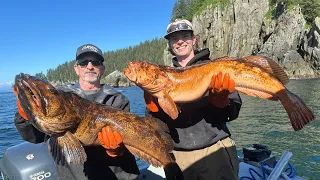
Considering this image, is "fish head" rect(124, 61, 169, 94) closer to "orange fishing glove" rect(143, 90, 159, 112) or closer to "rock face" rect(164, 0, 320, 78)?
"orange fishing glove" rect(143, 90, 159, 112)

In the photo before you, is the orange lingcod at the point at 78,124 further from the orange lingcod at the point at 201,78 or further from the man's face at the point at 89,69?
the man's face at the point at 89,69

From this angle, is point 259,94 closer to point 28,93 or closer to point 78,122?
point 78,122

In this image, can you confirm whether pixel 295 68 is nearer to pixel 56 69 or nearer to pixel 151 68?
pixel 151 68

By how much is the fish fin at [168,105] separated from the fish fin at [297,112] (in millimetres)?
1514

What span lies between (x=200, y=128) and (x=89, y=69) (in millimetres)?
2159

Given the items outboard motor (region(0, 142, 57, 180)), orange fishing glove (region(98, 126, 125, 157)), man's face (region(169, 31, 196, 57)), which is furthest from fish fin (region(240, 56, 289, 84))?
outboard motor (region(0, 142, 57, 180))

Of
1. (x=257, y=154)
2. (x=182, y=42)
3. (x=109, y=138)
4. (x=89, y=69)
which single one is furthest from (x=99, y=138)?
(x=257, y=154)

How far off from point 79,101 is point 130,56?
151272 mm

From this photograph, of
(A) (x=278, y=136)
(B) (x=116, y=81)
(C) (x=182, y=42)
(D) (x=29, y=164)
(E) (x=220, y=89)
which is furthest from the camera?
(B) (x=116, y=81)

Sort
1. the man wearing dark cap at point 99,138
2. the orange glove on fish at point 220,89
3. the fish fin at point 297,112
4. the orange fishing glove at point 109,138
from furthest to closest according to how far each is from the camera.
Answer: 1. the man wearing dark cap at point 99,138
2. the orange glove on fish at point 220,89
3. the orange fishing glove at point 109,138
4. the fish fin at point 297,112

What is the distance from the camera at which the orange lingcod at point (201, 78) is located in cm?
381

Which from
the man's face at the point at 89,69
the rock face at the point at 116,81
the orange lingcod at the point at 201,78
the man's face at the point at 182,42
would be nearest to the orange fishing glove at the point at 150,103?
the orange lingcod at the point at 201,78

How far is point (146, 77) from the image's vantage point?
4.00m

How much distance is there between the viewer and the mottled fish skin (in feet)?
10.2
